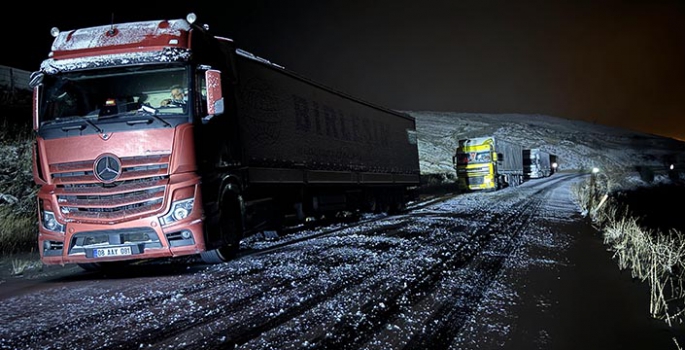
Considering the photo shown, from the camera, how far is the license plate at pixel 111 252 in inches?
239

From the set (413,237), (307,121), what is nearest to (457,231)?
(413,237)

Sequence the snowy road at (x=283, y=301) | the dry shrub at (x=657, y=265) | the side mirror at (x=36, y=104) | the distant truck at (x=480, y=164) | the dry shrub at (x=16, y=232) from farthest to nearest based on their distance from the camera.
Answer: the distant truck at (x=480, y=164) < the dry shrub at (x=16, y=232) < the side mirror at (x=36, y=104) < the dry shrub at (x=657, y=265) < the snowy road at (x=283, y=301)

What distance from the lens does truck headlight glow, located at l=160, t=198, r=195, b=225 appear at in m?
6.11

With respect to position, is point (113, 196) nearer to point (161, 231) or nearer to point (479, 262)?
point (161, 231)

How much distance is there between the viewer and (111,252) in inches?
240

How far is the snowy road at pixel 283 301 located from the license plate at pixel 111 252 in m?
0.41

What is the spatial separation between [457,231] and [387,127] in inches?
294

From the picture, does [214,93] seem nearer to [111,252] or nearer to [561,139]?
[111,252]

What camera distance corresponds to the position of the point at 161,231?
6.09 metres

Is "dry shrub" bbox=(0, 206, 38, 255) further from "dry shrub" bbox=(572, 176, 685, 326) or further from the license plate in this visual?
"dry shrub" bbox=(572, 176, 685, 326)

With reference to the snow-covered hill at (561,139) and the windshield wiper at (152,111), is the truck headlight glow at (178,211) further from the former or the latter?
the snow-covered hill at (561,139)

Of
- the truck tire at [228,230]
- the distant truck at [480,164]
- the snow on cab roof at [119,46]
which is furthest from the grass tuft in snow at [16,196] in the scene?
the distant truck at [480,164]

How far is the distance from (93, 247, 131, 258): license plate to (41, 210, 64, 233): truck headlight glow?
0.61 m

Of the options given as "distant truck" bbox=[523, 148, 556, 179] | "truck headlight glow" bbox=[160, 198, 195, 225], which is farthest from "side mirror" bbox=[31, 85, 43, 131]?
"distant truck" bbox=[523, 148, 556, 179]
